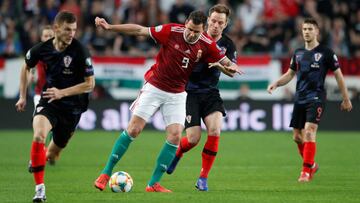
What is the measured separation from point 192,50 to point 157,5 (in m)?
13.5

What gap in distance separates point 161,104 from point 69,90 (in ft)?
4.53

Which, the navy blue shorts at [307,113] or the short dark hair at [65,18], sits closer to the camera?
the short dark hair at [65,18]

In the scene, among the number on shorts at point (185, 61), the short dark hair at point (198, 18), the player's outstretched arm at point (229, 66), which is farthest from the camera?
the number on shorts at point (185, 61)

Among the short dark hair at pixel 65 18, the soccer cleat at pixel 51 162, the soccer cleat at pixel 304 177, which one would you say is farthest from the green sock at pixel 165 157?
the soccer cleat at pixel 51 162

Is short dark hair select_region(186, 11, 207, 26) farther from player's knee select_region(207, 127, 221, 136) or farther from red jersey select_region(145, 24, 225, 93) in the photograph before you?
player's knee select_region(207, 127, 221, 136)

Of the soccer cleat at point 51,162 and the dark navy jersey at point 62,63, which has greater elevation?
the dark navy jersey at point 62,63

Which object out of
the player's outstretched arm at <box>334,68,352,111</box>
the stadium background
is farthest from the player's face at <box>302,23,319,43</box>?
the stadium background

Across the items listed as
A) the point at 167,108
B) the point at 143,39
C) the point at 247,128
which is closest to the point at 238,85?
the point at 247,128

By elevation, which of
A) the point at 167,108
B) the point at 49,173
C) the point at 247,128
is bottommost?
the point at 247,128

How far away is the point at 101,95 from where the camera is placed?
76.0 feet

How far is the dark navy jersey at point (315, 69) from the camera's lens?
1330cm

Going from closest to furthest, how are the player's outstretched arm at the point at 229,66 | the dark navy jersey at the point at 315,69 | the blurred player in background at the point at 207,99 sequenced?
the player's outstretched arm at the point at 229,66 < the blurred player in background at the point at 207,99 < the dark navy jersey at the point at 315,69

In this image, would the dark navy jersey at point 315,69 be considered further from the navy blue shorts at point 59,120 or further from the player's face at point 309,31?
the navy blue shorts at point 59,120

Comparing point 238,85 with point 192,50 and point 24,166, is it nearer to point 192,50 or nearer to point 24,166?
point 24,166
